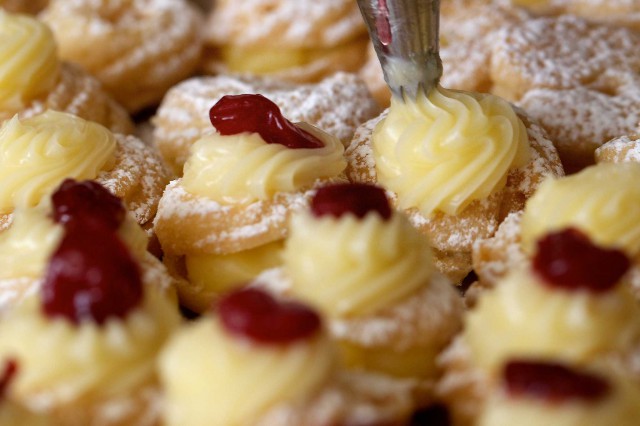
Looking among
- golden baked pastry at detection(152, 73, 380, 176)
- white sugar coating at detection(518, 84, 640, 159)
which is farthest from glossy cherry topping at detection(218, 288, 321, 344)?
white sugar coating at detection(518, 84, 640, 159)

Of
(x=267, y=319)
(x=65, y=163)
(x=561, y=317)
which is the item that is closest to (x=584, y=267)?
(x=561, y=317)

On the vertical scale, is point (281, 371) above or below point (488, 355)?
above

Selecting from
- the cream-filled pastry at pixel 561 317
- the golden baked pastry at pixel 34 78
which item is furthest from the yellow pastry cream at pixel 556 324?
the golden baked pastry at pixel 34 78

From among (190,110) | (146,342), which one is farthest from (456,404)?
(190,110)

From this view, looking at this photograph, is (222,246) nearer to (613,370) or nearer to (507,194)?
(507,194)

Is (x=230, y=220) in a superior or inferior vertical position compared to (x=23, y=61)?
inferior

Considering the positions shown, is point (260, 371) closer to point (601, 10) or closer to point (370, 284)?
point (370, 284)

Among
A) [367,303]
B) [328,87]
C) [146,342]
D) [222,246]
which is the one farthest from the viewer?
[328,87]
